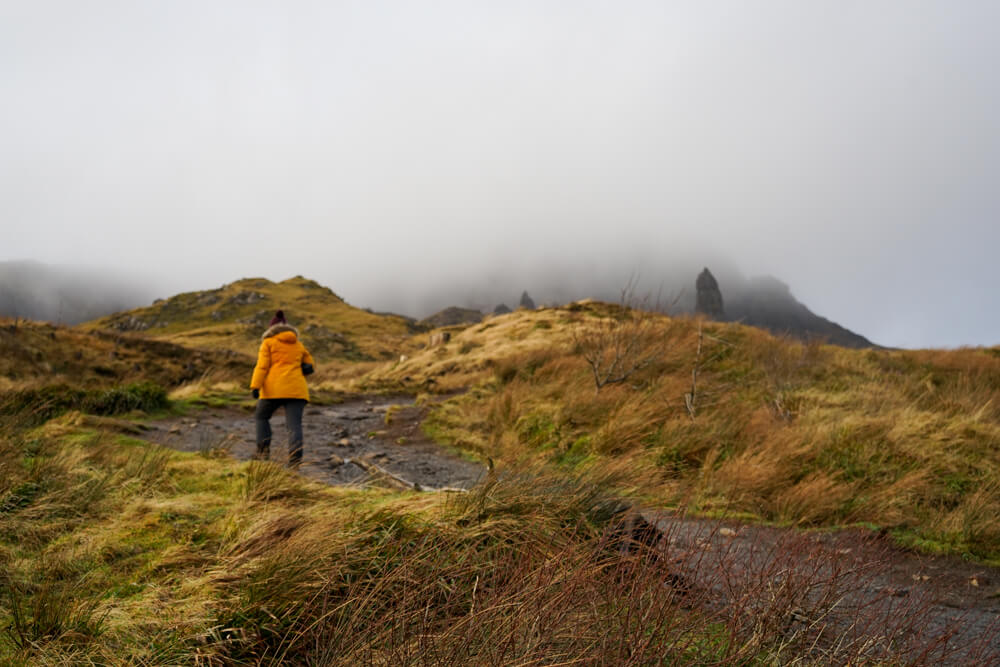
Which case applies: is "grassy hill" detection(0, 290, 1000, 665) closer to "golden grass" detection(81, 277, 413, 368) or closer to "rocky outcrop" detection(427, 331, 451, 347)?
"rocky outcrop" detection(427, 331, 451, 347)

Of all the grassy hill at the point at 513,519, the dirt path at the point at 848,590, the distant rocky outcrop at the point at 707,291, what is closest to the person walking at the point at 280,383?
the grassy hill at the point at 513,519

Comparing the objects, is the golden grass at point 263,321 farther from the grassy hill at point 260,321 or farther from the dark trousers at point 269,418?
the dark trousers at point 269,418

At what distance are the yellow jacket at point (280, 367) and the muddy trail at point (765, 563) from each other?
74cm

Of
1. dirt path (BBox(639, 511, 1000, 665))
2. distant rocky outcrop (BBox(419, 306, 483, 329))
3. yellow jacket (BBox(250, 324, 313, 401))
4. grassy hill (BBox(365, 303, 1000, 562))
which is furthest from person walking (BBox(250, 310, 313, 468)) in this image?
distant rocky outcrop (BBox(419, 306, 483, 329))

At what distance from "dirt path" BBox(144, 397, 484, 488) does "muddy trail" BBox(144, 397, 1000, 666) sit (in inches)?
1.3

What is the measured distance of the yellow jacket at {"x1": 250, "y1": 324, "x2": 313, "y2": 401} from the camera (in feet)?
21.5

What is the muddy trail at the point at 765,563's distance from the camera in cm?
174

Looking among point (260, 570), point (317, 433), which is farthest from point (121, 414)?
point (260, 570)

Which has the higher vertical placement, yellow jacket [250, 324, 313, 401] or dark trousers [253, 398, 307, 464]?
yellow jacket [250, 324, 313, 401]

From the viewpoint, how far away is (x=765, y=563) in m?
2.10

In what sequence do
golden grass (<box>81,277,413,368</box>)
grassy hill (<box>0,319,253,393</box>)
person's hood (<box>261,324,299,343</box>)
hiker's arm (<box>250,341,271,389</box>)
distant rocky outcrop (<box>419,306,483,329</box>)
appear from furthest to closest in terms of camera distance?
distant rocky outcrop (<box>419,306,483,329</box>) < golden grass (<box>81,277,413,368</box>) < grassy hill (<box>0,319,253,393</box>) < person's hood (<box>261,324,299,343</box>) < hiker's arm (<box>250,341,271,389</box>)

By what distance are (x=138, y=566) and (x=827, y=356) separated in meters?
15.3

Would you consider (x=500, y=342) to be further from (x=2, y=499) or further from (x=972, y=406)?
(x=2, y=499)

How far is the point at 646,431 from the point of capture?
706cm
